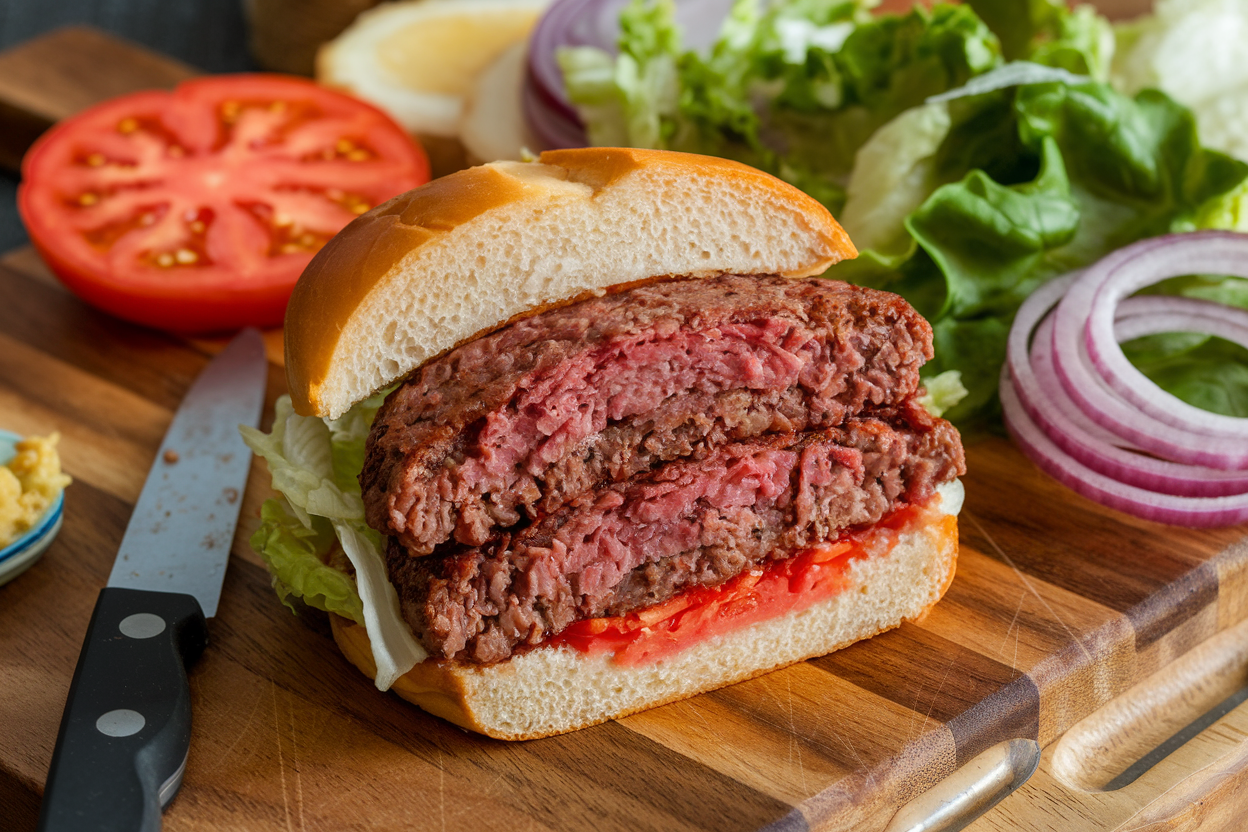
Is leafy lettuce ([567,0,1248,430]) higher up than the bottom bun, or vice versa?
leafy lettuce ([567,0,1248,430])

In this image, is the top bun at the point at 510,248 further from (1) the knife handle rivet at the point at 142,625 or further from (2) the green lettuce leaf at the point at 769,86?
(2) the green lettuce leaf at the point at 769,86

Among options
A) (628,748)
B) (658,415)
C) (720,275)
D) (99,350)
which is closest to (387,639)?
(628,748)

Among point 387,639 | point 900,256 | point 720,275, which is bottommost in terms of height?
point 387,639

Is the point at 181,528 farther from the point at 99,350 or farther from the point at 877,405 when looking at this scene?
the point at 877,405

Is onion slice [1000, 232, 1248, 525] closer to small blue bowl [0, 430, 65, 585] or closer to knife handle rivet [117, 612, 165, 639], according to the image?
knife handle rivet [117, 612, 165, 639]

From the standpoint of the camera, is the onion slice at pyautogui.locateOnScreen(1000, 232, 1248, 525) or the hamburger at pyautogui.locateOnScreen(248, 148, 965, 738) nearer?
the hamburger at pyautogui.locateOnScreen(248, 148, 965, 738)

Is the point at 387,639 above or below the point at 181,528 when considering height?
above

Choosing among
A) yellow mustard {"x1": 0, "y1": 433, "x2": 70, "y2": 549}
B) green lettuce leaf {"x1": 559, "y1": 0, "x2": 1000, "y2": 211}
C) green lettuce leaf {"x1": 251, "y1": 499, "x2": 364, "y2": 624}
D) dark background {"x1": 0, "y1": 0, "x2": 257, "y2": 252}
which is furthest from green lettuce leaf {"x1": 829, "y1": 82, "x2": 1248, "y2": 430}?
dark background {"x1": 0, "y1": 0, "x2": 257, "y2": 252}
